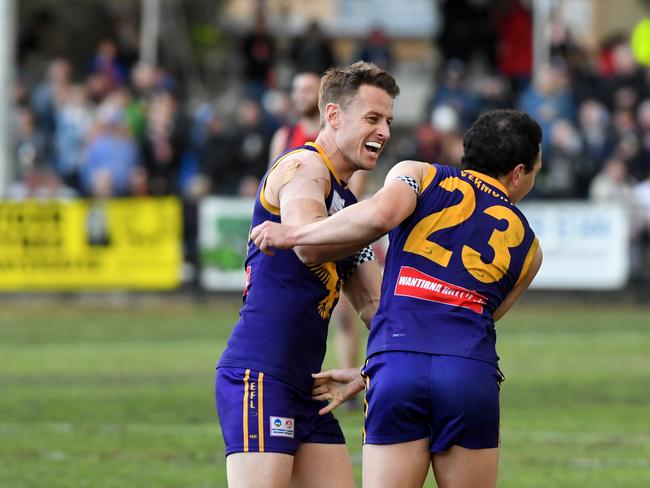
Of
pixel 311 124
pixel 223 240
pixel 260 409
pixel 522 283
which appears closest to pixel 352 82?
Result: pixel 522 283

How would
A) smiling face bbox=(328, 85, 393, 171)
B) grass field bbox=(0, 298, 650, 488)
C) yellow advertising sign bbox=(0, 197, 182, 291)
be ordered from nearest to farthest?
smiling face bbox=(328, 85, 393, 171) < grass field bbox=(0, 298, 650, 488) < yellow advertising sign bbox=(0, 197, 182, 291)

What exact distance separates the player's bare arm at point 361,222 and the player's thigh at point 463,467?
837mm

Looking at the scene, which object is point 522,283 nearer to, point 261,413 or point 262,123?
point 261,413

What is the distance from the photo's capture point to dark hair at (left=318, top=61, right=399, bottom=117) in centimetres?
564

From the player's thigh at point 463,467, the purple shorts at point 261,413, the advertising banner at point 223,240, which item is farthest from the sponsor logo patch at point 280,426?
the advertising banner at point 223,240

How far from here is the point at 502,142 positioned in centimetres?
552

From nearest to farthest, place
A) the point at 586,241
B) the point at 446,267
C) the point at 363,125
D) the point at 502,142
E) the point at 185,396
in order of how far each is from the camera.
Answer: the point at 446,267
the point at 502,142
the point at 363,125
the point at 185,396
the point at 586,241

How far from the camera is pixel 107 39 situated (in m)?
30.4

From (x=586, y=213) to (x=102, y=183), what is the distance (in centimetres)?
713

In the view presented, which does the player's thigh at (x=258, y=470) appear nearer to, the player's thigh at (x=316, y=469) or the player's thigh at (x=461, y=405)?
the player's thigh at (x=316, y=469)

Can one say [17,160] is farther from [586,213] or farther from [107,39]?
[586,213]

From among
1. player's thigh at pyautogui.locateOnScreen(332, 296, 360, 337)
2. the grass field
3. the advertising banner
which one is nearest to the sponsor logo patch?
the grass field

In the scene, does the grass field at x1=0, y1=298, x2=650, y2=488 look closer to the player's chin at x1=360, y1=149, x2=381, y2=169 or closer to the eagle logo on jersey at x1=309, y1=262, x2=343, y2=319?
the eagle logo on jersey at x1=309, y1=262, x2=343, y2=319

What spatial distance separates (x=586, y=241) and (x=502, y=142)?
1522 cm
